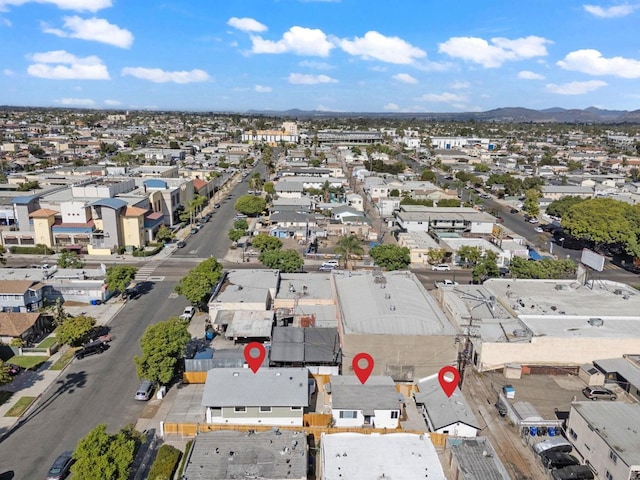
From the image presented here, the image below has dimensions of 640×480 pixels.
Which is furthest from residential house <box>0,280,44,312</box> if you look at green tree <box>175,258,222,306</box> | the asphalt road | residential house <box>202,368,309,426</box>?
residential house <box>202,368,309,426</box>

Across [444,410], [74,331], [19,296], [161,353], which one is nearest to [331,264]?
[161,353]

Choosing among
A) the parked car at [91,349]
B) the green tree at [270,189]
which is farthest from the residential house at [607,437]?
the green tree at [270,189]

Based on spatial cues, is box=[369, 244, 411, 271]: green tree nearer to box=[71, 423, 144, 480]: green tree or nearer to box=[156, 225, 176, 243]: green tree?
box=[156, 225, 176, 243]: green tree

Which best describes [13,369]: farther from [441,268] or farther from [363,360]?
[441,268]

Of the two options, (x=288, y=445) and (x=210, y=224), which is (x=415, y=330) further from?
(x=210, y=224)

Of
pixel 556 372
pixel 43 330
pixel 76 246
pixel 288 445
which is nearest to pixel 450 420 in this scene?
pixel 288 445

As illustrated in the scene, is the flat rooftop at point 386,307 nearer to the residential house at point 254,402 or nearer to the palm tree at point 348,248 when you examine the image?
the residential house at point 254,402
